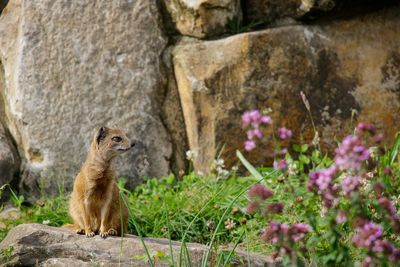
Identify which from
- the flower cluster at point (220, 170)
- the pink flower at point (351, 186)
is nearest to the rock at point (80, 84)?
the flower cluster at point (220, 170)

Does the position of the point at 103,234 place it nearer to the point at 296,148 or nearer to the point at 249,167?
the point at 249,167

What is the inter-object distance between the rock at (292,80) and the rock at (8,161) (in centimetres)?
Answer: 145

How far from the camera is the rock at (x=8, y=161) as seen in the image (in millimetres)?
7176

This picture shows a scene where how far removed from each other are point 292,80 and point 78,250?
2835mm

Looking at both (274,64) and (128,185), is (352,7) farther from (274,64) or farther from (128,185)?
(128,185)

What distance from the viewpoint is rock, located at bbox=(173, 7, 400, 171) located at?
7340 millimetres

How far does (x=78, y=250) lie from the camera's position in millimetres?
5258

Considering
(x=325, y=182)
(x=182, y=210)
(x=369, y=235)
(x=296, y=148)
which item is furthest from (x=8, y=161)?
(x=369, y=235)

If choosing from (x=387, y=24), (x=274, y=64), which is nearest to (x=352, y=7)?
(x=387, y=24)

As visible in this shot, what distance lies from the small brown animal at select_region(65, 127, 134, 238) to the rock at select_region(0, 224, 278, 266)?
336mm

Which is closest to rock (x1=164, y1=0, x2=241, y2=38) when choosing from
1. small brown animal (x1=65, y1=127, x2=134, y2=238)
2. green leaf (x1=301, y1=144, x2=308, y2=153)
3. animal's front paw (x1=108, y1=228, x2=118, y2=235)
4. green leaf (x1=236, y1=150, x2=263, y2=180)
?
green leaf (x1=236, y1=150, x2=263, y2=180)

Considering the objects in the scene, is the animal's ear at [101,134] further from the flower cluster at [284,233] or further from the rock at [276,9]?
the flower cluster at [284,233]

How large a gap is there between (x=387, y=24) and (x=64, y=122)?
2.83 meters

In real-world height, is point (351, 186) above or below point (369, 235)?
above
